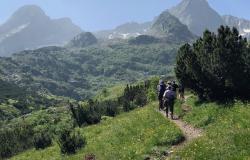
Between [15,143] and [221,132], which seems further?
[15,143]

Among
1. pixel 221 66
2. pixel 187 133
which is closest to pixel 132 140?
pixel 187 133

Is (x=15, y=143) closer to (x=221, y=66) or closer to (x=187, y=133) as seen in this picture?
(x=221, y=66)

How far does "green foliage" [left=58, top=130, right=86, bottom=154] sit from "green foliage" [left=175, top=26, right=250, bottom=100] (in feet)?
36.6

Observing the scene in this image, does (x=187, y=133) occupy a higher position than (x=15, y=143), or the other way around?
(x=187, y=133)

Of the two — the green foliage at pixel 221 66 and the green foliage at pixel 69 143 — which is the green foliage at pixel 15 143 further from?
the green foliage at pixel 221 66

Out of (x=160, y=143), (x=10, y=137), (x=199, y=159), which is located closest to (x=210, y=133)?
(x=160, y=143)

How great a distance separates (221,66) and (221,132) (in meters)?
11.2

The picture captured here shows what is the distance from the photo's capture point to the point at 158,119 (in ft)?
107

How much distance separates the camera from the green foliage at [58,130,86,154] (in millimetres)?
30156

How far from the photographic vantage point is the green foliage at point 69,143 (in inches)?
1187

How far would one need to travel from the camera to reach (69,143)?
98.9 feet

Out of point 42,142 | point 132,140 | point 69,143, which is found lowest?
point 42,142

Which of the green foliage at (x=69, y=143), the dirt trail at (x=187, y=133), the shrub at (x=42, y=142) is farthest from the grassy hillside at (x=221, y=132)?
the shrub at (x=42, y=142)

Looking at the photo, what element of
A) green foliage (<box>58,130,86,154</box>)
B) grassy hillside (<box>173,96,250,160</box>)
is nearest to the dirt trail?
grassy hillside (<box>173,96,250,160</box>)
